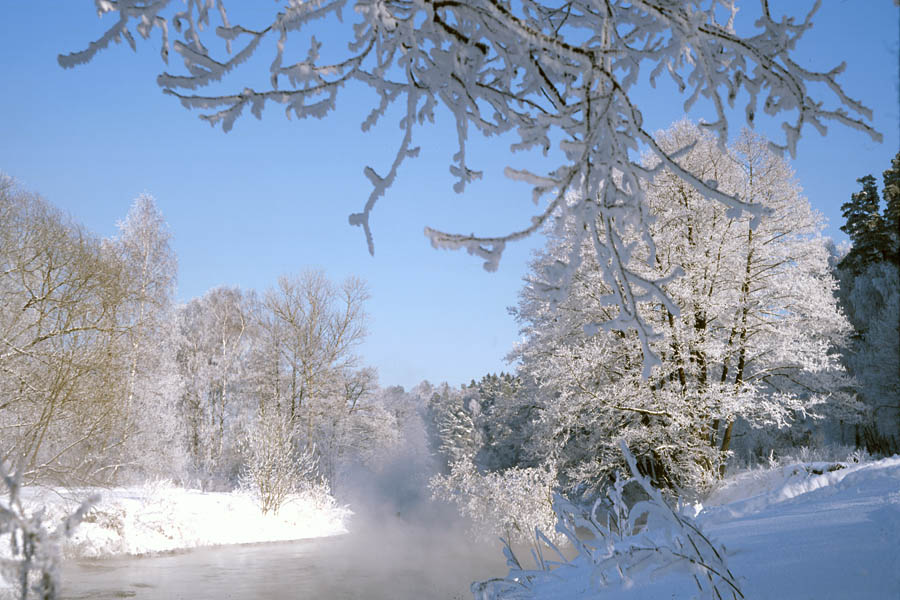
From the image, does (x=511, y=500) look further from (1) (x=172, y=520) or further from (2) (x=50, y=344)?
(2) (x=50, y=344)

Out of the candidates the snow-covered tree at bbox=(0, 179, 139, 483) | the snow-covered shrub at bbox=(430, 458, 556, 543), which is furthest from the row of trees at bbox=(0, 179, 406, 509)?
the snow-covered shrub at bbox=(430, 458, 556, 543)

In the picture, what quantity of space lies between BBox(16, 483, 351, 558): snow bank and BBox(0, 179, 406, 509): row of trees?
589mm

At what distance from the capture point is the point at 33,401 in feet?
30.5

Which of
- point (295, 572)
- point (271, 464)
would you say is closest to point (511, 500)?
point (295, 572)

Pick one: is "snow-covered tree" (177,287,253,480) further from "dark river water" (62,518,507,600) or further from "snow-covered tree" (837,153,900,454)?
"snow-covered tree" (837,153,900,454)

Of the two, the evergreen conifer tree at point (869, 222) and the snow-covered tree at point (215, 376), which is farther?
the snow-covered tree at point (215, 376)

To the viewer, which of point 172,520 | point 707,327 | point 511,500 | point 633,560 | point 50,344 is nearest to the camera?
point 633,560

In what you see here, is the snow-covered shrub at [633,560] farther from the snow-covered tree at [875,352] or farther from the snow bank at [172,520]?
the snow-covered tree at [875,352]

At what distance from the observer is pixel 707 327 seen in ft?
33.3

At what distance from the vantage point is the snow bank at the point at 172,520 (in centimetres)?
1145

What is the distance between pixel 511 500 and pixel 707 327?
18.5 ft

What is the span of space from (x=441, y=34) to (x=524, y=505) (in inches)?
468

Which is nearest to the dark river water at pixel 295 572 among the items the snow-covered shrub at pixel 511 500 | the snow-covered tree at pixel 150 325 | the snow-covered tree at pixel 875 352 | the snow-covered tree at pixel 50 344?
the snow-covered shrub at pixel 511 500

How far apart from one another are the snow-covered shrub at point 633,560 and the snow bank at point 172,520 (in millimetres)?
9556
